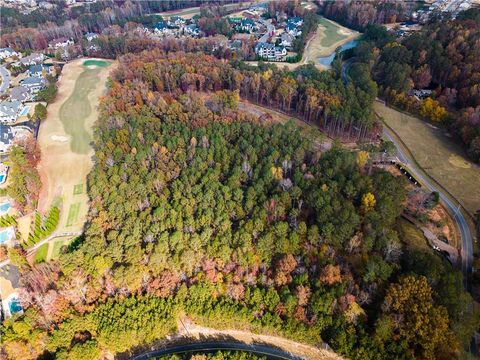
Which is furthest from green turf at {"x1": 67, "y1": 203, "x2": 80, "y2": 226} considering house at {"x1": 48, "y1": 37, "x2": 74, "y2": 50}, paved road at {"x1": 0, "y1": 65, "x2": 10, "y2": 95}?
house at {"x1": 48, "y1": 37, "x2": 74, "y2": 50}

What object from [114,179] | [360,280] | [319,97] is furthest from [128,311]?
[319,97]

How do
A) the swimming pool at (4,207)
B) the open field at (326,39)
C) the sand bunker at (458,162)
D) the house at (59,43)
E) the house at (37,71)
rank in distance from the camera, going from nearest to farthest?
Result: the swimming pool at (4,207)
the sand bunker at (458,162)
the house at (37,71)
the open field at (326,39)
the house at (59,43)

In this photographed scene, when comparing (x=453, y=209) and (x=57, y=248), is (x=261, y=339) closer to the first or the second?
(x=57, y=248)

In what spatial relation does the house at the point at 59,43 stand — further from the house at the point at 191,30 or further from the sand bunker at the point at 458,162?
the sand bunker at the point at 458,162

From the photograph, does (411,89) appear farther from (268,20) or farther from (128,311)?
(128,311)

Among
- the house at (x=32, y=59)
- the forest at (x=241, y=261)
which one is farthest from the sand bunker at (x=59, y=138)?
the house at (x=32, y=59)

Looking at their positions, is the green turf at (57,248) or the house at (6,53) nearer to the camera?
the green turf at (57,248)
